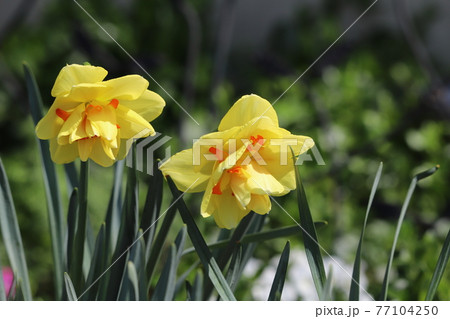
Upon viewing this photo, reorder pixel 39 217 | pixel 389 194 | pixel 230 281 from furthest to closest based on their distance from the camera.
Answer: pixel 389 194 → pixel 39 217 → pixel 230 281

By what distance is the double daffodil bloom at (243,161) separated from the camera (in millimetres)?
464

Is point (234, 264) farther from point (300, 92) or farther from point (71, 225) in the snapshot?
point (300, 92)

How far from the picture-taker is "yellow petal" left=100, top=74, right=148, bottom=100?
472 millimetres

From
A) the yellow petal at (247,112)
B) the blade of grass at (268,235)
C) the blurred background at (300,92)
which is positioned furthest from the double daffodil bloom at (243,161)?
the blurred background at (300,92)

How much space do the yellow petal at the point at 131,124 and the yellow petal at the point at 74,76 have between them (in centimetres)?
4

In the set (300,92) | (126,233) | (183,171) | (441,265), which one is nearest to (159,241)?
(126,233)

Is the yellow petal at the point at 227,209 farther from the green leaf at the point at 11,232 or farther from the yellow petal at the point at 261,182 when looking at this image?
the green leaf at the point at 11,232

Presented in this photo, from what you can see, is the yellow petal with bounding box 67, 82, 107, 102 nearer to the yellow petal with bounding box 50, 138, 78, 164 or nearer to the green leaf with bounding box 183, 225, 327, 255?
the yellow petal with bounding box 50, 138, 78, 164

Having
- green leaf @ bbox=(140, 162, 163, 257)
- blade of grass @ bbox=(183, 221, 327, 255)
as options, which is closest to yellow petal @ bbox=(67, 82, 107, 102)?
green leaf @ bbox=(140, 162, 163, 257)

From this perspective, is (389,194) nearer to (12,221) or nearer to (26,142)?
(26,142)

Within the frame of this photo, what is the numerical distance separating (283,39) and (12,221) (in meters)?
2.31

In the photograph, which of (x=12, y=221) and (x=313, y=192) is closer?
(x=12, y=221)
